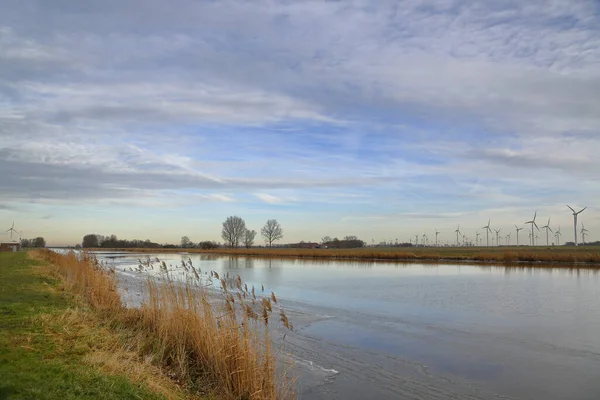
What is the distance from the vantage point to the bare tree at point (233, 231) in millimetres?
125625

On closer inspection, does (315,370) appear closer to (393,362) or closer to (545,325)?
(393,362)

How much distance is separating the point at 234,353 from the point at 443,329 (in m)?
7.16

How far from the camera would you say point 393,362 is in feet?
29.1

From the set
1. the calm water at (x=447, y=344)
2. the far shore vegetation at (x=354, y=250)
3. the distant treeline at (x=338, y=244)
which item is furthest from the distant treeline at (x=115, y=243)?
the calm water at (x=447, y=344)

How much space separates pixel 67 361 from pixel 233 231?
12034 centimetres

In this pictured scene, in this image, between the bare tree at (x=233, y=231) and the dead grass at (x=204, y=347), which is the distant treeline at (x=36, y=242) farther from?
the dead grass at (x=204, y=347)

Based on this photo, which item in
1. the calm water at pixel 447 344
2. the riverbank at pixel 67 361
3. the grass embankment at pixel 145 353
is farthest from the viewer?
the calm water at pixel 447 344

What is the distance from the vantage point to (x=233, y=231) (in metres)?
126

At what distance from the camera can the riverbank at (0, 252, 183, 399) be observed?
5250 mm

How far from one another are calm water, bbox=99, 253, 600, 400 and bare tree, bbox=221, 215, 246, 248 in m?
108

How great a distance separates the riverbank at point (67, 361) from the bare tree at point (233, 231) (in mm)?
115718

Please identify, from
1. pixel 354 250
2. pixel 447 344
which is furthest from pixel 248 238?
pixel 447 344

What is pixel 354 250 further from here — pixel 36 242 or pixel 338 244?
pixel 36 242

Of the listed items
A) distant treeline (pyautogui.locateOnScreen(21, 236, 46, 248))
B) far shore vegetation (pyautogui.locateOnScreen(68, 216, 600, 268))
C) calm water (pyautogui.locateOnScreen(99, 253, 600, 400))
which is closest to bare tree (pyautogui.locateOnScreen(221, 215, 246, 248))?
far shore vegetation (pyautogui.locateOnScreen(68, 216, 600, 268))
